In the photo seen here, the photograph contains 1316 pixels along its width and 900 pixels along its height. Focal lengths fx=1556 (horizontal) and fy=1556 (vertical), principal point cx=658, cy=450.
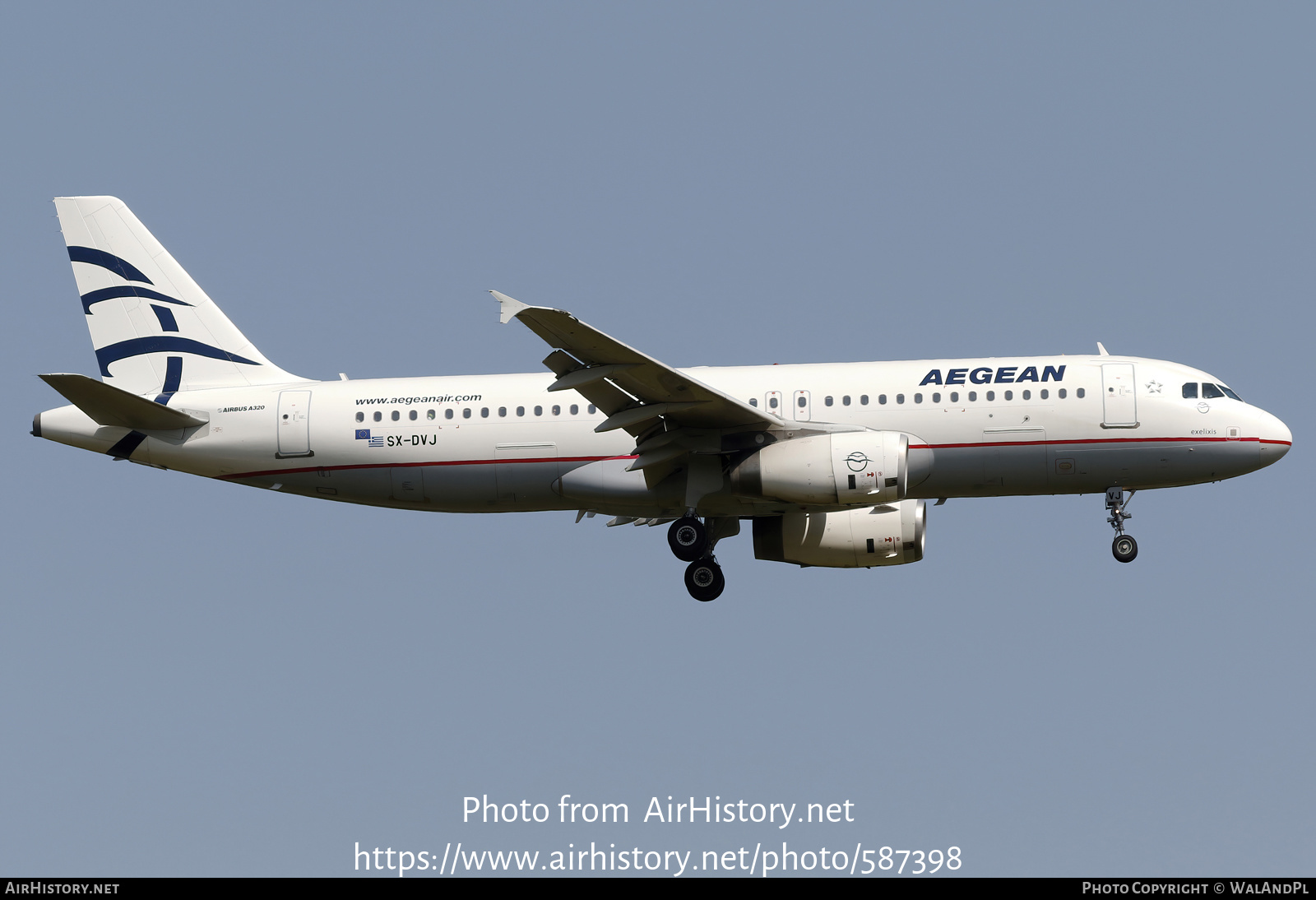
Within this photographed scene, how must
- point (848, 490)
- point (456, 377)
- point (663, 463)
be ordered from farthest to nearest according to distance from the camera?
point (456, 377) < point (663, 463) < point (848, 490)

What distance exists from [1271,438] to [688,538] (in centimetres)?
1208

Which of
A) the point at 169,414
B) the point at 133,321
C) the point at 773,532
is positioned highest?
the point at 133,321

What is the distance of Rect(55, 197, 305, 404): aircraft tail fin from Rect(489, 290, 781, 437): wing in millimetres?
8749

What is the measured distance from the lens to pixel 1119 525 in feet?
105

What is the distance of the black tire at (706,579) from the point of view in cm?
3281

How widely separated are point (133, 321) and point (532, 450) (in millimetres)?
10312

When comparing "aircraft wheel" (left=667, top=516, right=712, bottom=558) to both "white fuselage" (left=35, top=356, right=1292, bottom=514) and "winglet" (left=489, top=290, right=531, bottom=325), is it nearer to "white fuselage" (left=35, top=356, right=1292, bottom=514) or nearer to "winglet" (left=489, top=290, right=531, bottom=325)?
"white fuselage" (left=35, top=356, right=1292, bottom=514)

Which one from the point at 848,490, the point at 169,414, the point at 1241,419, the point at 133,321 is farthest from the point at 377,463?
the point at 1241,419

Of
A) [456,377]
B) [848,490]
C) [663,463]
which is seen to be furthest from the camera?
[456,377]

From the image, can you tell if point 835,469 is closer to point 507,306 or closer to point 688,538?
point 688,538

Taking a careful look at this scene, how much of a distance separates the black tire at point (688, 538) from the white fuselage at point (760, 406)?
605mm

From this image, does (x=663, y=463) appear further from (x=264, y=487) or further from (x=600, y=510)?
(x=264, y=487)

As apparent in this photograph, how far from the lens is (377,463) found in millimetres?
32938

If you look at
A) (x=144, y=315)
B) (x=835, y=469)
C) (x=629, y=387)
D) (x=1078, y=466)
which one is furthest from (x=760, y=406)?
(x=144, y=315)
